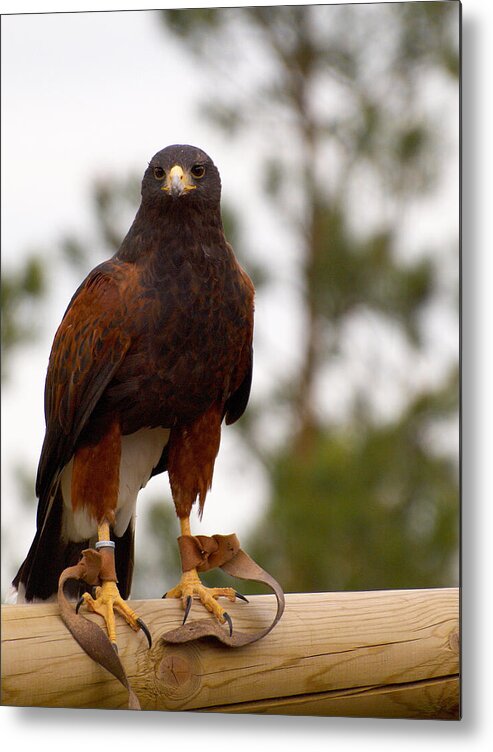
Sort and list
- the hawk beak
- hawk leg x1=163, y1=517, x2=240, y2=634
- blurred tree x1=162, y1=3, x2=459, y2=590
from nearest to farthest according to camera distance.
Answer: the hawk beak < hawk leg x1=163, y1=517, x2=240, y2=634 < blurred tree x1=162, y1=3, x2=459, y2=590

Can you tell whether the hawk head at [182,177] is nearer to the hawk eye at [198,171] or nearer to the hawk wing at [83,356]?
the hawk eye at [198,171]

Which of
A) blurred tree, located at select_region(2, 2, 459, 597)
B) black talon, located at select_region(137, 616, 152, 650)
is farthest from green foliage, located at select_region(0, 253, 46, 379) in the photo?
black talon, located at select_region(137, 616, 152, 650)

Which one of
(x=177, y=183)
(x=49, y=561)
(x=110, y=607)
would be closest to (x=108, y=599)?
(x=110, y=607)

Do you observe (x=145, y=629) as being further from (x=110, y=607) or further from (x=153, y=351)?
(x=153, y=351)

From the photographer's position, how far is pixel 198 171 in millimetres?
2670

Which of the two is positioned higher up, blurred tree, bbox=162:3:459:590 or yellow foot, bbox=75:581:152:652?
blurred tree, bbox=162:3:459:590

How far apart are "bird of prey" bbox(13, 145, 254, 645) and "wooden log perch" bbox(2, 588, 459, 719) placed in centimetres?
9

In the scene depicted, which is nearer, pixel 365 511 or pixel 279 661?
pixel 279 661

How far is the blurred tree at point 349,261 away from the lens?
10.3ft

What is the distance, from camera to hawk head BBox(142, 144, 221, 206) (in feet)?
8.61

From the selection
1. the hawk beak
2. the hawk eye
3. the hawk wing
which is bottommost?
the hawk wing

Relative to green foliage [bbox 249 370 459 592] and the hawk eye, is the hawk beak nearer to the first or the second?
the hawk eye

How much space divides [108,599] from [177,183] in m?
0.95

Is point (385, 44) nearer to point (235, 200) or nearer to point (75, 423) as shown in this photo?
point (235, 200)
